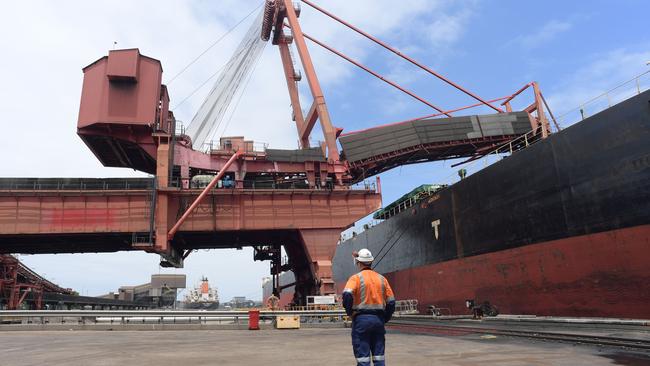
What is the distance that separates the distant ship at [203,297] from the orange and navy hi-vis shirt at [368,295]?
274 feet

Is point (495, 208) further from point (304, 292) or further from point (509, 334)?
point (304, 292)

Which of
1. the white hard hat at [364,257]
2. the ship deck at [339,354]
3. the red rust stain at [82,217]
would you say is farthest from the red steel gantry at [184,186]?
the white hard hat at [364,257]

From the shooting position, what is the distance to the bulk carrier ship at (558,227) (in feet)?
46.6

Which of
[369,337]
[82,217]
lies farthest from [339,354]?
[82,217]

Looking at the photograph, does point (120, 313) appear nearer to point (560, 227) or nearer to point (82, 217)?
point (82, 217)

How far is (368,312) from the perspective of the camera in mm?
4578

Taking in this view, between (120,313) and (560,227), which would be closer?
(560,227)

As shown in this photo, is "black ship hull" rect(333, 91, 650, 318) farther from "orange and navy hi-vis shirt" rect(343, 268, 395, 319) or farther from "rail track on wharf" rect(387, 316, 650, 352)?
"orange and navy hi-vis shirt" rect(343, 268, 395, 319)

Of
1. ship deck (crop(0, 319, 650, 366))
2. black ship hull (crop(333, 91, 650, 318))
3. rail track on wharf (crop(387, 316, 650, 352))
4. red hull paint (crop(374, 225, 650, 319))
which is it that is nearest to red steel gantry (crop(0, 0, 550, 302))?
black ship hull (crop(333, 91, 650, 318))

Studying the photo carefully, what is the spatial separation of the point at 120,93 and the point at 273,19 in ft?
53.8

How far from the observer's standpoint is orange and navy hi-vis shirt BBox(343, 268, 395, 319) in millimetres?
4578

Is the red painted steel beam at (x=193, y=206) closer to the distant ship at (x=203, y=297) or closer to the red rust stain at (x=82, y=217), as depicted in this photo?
the red rust stain at (x=82, y=217)

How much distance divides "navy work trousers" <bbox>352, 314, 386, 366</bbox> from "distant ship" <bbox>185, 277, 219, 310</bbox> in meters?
83.5

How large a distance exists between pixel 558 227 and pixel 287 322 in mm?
11573
